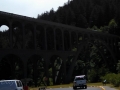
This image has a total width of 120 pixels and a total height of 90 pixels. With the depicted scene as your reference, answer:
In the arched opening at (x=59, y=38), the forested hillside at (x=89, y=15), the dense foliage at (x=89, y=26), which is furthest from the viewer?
the forested hillside at (x=89, y=15)

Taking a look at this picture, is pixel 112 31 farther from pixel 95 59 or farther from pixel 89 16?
pixel 89 16

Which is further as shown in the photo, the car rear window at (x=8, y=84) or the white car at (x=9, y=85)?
the car rear window at (x=8, y=84)

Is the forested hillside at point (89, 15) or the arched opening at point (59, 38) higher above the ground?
the forested hillside at point (89, 15)

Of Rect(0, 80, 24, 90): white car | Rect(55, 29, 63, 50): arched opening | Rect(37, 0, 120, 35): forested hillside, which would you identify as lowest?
Rect(0, 80, 24, 90): white car

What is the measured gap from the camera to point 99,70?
8744cm

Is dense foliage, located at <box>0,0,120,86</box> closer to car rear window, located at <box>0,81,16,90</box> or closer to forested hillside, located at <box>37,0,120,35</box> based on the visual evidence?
forested hillside, located at <box>37,0,120,35</box>

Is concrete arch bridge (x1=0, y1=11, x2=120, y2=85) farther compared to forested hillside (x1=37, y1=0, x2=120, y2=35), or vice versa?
forested hillside (x1=37, y1=0, x2=120, y2=35)

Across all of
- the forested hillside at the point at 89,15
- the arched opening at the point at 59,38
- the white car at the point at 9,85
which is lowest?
the white car at the point at 9,85

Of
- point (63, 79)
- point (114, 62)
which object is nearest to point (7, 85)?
point (63, 79)

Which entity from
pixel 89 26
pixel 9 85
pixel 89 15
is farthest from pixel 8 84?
pixel 89 15

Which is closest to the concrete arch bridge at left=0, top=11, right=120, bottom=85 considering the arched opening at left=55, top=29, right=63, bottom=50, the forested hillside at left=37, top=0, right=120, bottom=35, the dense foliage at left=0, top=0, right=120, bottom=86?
the arched opening at left=55, top=29, right=63, bottom=50

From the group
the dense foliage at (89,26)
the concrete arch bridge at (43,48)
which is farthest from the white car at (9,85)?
the dense foliage at (89,26)

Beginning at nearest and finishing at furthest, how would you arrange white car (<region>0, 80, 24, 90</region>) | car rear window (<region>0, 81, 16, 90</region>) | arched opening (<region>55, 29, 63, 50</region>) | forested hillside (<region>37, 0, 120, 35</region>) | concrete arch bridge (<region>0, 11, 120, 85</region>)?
white car (<region>0, 80, 24, 90</region>) < car rear window (<region>0, 81, 16, 90</region>) < concrete arch bridge (<region>0, 11, 120, 85</region>) < arched opening (<region>55, 29, 63, 50</region>) < forested hillside (<region>37, 0, 120, 35</region>)

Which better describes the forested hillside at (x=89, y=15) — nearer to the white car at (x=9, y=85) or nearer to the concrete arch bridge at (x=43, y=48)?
the concrete arch bridge at (x=43, y=48)
